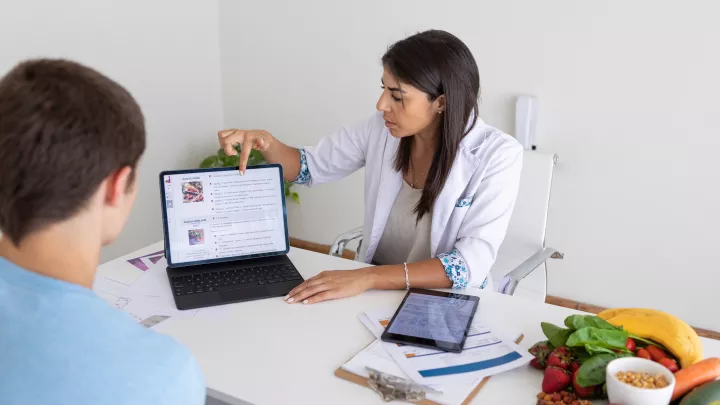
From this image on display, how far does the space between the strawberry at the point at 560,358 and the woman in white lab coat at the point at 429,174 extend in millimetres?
473

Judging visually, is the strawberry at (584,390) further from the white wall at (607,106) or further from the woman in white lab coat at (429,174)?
the white wall at (607,106)

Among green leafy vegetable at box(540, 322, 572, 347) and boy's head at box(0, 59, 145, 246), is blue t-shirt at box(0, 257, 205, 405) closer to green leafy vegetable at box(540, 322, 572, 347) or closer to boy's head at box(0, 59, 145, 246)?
boy's head at box(0, 59, 145, 246)

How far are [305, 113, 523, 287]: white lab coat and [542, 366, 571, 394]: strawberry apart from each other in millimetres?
525

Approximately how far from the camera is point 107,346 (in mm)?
734

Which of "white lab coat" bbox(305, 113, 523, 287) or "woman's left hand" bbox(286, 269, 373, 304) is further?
"white lab coat" bbox(305, 113, 523, 287)

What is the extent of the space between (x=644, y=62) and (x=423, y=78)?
1.35m

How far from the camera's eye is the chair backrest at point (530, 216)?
2.12 metres

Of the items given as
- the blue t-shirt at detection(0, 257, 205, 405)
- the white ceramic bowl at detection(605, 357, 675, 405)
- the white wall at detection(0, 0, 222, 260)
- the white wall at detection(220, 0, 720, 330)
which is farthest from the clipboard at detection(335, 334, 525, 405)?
the white wall at detection(0, 0, 222, 260)

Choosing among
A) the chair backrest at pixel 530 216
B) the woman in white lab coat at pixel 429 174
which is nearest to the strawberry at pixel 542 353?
the woman in white lab coat at pixel 429 174

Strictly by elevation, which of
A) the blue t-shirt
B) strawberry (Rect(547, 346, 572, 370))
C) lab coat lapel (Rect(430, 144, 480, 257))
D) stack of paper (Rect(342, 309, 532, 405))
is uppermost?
the blue t-shirt

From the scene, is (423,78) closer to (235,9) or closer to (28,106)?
(28,106)

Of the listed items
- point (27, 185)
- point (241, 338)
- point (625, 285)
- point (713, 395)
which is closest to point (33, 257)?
A: point (27, 185)

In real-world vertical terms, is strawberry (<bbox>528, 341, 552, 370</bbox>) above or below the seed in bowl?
below

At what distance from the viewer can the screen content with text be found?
1.68 meters
